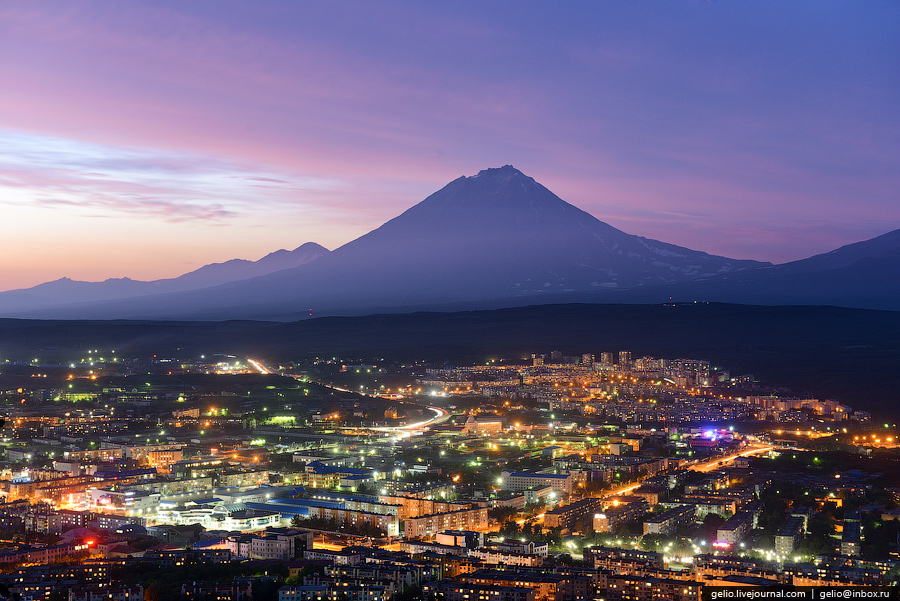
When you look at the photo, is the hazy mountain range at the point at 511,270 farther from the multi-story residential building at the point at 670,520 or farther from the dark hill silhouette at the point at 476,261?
the multi-story residential building at the point at 670,520

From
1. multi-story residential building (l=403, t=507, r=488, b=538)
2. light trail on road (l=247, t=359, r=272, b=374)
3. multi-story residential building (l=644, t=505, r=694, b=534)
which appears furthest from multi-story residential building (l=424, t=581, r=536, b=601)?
light trail on road (l=247, t=359, r=272, b=374)

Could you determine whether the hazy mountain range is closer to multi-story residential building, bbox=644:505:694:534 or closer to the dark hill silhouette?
the dark hill silhouette

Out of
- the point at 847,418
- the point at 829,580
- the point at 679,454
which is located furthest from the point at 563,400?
the point at 829,580

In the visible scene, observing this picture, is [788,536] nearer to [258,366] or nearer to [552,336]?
[258,366]

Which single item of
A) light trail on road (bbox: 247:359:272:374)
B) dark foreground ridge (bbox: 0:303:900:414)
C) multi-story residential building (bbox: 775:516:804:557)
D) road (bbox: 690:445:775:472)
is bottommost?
road (bbox: 690:445:775:472)

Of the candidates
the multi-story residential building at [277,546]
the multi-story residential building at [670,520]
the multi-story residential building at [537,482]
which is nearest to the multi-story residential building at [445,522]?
the multi-story residential building at [277,546]

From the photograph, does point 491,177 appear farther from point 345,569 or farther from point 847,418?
point 345,569
